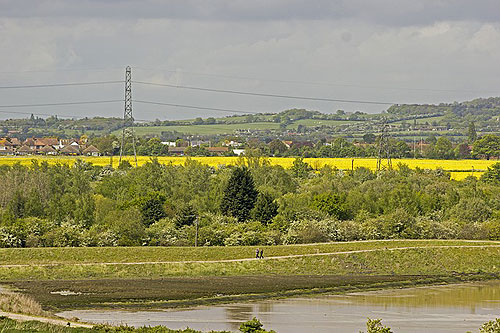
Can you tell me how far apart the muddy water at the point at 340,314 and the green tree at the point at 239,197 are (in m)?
33.6

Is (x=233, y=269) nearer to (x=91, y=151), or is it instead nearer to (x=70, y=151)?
(x=91, y=151)

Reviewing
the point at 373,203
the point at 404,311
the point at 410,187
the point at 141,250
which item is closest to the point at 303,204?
the point at 373,203

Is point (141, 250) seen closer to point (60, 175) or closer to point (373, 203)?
point (373, 203)

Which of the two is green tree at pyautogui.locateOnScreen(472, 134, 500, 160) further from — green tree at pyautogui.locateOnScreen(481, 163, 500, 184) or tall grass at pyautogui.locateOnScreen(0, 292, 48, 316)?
tall grass at pyautogui.locateOnScreen(0, 292, 48, 316)

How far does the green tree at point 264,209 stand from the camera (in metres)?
84.1

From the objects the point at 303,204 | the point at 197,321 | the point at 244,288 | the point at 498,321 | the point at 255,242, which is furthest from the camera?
the point at 303,204

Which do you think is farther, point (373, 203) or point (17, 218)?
point (373, 203)

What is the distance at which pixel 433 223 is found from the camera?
8138 cm

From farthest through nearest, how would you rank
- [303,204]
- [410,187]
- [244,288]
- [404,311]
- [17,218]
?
1. [410,187]
2. [303,204]
3. [17,218]
4. [244,288]
5. [404,311]

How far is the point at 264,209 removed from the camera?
8438 cm

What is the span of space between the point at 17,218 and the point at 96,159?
6409cm

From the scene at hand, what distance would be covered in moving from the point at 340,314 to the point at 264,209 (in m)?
40.1

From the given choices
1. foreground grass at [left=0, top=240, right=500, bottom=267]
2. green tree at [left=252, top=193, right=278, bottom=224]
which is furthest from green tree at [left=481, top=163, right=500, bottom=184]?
foreground grass at [left=0, top=240, right=500, bottom=267]

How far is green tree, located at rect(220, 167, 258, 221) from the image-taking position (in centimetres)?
8606
